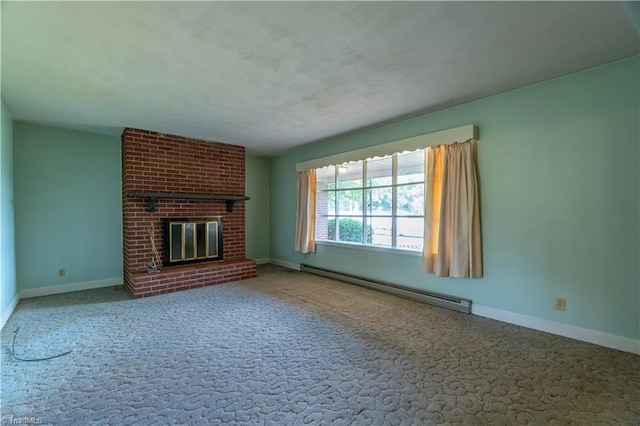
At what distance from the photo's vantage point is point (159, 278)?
4051 mm

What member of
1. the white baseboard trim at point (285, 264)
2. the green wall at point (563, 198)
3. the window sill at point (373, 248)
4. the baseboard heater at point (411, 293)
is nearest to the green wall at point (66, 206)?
the white baseboard trim at point (285, 264)

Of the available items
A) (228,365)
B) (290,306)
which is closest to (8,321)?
(228,365)

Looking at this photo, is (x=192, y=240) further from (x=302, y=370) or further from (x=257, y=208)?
(x=302, y=370)

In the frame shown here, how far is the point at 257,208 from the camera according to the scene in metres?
6.34

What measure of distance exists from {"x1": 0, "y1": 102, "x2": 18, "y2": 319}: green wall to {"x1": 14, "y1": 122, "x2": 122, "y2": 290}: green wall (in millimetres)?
257

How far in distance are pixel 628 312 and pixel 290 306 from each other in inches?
125

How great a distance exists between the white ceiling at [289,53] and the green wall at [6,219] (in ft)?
1.32

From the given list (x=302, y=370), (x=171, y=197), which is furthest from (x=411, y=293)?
(x=171, y=197)

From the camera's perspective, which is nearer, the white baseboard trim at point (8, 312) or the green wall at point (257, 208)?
the white baseboard trim at point (8, 312)

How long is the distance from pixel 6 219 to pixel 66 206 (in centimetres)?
91

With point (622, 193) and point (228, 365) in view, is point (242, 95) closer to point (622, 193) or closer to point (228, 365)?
point (228, 365)

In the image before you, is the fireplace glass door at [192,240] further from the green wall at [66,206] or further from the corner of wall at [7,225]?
the corner of wall at [7,225]

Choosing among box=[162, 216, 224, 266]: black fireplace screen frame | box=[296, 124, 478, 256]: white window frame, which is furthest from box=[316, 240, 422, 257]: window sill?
box=[162, 216, 224, 266]: black fireplace screen frame

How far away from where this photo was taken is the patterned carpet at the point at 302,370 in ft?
5.56
